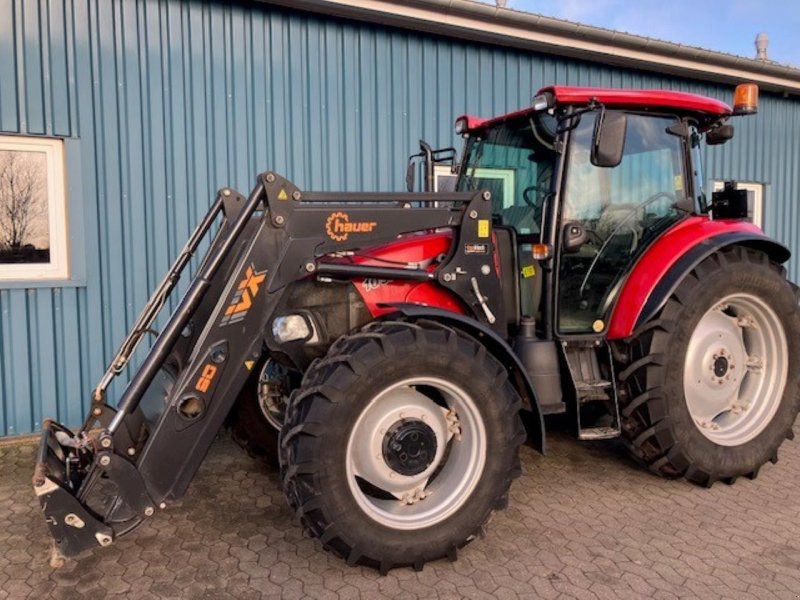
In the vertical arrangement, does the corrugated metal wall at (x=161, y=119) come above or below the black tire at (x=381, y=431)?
above

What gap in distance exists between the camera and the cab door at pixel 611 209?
3688 mm

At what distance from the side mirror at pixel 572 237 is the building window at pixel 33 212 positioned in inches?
153

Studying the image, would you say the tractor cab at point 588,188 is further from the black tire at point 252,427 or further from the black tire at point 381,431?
the black tire at point 252,427

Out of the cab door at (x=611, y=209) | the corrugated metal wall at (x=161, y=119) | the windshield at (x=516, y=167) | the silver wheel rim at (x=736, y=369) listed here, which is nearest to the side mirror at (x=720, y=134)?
the cab door at (x=611, y=209)

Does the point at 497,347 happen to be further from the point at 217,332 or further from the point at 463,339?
the point at 217,332

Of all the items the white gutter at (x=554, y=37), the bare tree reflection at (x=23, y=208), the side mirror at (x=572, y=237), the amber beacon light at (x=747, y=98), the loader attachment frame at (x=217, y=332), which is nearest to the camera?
the loader attachment frame at (x=217, y=332)

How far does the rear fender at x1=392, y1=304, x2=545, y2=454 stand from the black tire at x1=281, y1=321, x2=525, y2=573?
0.28ft

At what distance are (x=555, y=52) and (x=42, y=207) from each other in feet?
16.9

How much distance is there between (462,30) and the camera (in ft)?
20.0

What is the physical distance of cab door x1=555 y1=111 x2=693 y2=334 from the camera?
3.69 metres

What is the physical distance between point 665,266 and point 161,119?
408 centimetres

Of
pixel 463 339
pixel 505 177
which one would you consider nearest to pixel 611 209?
pixel 505 177

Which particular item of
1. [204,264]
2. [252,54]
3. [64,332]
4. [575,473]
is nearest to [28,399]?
[64,332]

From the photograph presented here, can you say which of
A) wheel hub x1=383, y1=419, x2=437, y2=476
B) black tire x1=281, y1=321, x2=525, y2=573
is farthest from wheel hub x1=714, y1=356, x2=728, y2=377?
wheel hub x1=383, y1=419, x2=437, y2=476
